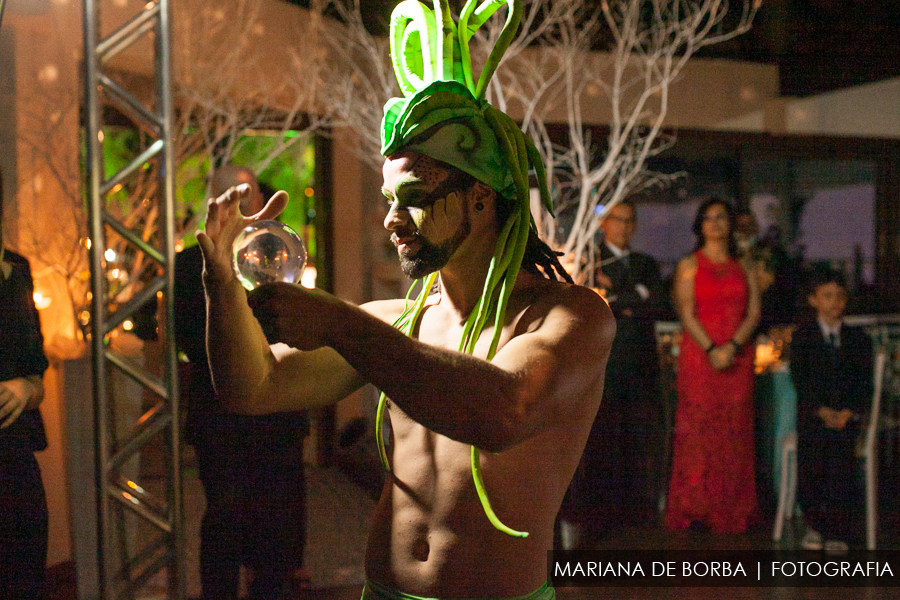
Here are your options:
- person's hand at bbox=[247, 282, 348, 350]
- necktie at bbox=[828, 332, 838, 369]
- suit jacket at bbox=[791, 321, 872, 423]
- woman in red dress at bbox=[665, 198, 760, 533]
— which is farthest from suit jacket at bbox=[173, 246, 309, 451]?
necktie at bbox=[828, 332, 838, 369]

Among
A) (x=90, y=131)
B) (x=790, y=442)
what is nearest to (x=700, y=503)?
(x=790, y=442)

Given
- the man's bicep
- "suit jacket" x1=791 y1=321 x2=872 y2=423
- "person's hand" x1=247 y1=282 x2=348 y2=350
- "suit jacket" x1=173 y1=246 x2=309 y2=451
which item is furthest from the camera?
"suit jacket" x1=791 y1=321 x2=872 y2=423

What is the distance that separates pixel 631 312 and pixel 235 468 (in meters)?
2.17

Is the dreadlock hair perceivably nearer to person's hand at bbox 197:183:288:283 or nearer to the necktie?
person's hand at bbox 197:183:288:283

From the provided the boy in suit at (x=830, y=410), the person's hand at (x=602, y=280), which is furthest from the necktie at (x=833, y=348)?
the person's hand at (x=602, y=280)

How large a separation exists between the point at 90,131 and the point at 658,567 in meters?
3.10

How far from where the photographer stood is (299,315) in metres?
0.95

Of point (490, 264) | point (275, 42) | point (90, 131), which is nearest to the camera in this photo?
point (490, 264)

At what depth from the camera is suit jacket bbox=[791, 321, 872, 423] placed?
13.3 ft

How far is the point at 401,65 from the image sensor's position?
1.34 metres

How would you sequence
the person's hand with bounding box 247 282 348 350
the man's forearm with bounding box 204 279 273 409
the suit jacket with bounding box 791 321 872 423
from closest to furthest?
the person's hand with bounding box 247 282 348 350 → the man's forearm with bounding box 204 279 273 409 → the suit jacket with bounding box 791 321 872 423

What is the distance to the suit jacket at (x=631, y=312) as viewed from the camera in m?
4.24

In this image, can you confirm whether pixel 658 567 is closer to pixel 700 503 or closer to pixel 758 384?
pixel 700 503

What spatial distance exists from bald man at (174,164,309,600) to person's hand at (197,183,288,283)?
1747mm
